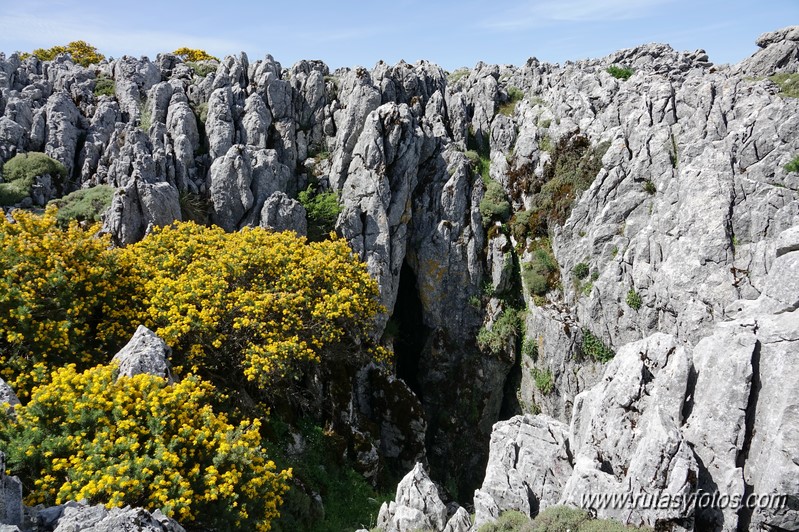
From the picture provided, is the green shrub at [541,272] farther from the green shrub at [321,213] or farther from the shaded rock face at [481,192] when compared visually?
the green shrub at [321,213]

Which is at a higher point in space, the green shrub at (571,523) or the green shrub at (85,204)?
the green shrub at (85,204)

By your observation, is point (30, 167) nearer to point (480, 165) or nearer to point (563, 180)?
point (480, 165)

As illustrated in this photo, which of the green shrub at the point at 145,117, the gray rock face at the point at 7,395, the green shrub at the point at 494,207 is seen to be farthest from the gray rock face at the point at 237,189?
the gray rock face at the point at 7,395

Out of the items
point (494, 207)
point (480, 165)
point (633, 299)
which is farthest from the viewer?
point (480, 165)

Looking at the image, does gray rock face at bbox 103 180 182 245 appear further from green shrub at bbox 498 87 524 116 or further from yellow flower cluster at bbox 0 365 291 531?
green shrub at bbox 498 87 524 116

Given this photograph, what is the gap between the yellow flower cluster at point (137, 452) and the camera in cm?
1005

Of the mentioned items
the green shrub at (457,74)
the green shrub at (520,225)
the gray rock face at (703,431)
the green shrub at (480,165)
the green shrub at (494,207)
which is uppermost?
the green shrub at (457,74)

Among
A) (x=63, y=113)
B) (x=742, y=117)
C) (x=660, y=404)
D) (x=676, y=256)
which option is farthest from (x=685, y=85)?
(x=63, y=113)

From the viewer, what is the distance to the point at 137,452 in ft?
36.1

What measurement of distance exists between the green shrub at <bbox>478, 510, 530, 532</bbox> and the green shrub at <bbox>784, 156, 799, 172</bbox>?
22.7 m

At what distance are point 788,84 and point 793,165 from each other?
9.13 meters

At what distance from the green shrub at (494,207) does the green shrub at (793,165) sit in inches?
617

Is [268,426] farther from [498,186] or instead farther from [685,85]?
[685,85]

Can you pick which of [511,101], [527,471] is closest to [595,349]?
[527,471]
